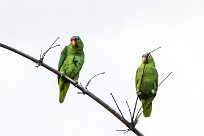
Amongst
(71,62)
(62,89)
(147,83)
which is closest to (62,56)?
(71,62)

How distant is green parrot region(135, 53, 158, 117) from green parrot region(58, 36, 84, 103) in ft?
6.55

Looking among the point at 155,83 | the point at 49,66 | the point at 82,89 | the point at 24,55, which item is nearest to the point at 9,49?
the point at 24,55

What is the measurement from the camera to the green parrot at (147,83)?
10508 millimetres

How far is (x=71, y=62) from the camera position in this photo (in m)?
13.1

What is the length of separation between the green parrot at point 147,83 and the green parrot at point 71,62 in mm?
1995

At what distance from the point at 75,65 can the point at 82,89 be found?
6.84 metres

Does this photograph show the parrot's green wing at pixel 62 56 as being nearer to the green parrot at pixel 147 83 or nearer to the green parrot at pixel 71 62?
the green parrot at pixel 71 62

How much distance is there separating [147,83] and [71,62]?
2.68 meters

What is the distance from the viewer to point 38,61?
20.2ft

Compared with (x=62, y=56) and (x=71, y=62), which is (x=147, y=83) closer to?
(x=71, y=62)

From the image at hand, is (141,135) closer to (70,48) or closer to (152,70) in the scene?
(152,70)

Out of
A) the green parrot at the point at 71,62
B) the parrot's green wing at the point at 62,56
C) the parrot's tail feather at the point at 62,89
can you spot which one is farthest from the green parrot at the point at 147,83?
the parrot's green wing at the point at 62,56

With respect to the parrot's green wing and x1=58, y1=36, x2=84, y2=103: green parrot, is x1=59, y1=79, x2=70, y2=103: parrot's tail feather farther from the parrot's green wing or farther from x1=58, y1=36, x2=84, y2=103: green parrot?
the parrot's green wing

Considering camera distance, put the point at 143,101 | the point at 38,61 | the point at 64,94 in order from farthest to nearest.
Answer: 1. the point at 64,94
2. the point at 143,101
3. the point at 38,61
